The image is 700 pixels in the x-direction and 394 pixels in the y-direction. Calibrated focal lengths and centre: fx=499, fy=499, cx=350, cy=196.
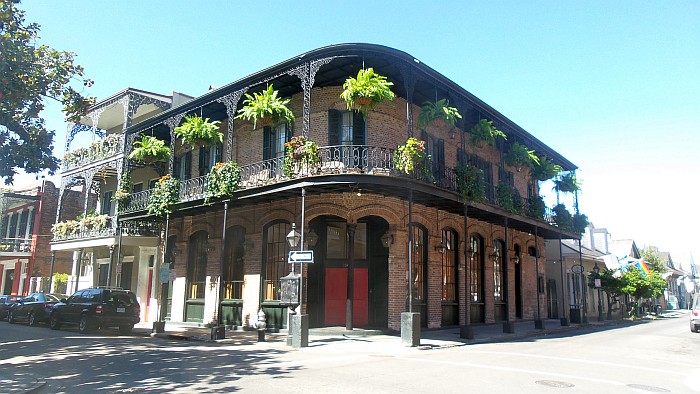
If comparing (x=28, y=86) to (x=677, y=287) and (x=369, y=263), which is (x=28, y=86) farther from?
(x=677, y=287)

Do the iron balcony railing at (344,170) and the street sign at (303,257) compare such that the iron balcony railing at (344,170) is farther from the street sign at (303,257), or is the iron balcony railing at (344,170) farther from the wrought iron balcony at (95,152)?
the wrought iron balcony at (95,152)

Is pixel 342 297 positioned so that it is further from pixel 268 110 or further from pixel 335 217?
pixel 268 110

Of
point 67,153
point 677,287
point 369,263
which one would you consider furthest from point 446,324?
point 677,287

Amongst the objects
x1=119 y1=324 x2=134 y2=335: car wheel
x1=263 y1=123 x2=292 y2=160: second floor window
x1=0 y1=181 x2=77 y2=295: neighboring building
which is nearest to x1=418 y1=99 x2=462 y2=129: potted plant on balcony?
x1=263 y1=123 x2=292 y2=160: second floor window

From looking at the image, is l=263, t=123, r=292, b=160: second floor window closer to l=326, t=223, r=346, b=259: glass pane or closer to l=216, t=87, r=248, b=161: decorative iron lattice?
l=216, t=87, r=248, b=161: decorative iron lattice

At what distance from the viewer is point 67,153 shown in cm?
2661

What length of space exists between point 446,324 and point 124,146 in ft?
54.1

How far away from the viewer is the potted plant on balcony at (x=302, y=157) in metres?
14.5

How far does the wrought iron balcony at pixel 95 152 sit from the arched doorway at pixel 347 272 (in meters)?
12.4

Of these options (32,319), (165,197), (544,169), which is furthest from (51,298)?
(544,169)

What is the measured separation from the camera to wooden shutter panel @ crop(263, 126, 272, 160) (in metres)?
18.4

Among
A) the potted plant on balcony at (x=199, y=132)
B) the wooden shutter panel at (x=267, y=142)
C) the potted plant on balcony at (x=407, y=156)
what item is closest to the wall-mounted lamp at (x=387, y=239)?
the potted plant on balcony at (x=407, y=156)

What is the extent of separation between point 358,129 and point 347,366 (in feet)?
29.6

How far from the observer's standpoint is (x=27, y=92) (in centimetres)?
1137
